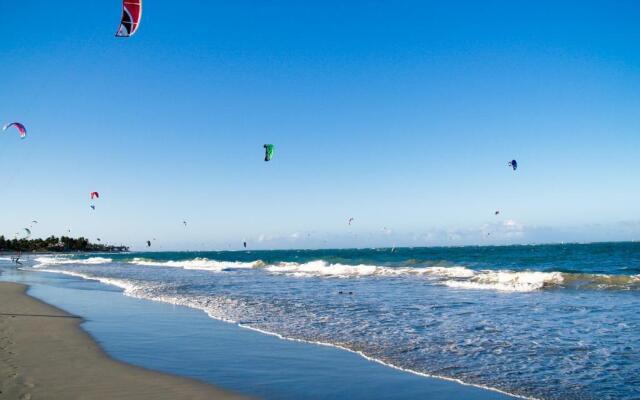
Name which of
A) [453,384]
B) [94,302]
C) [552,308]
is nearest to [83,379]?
[453,384]

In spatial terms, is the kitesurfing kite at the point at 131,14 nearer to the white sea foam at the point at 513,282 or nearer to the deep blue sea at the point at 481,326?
the deep blue sea at the point at 481,326

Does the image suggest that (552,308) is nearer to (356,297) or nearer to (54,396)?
(356,297)

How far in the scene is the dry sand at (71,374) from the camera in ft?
18.6

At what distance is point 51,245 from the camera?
520 feet

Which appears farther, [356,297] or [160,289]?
[160,289]

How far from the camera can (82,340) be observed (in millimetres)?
9055

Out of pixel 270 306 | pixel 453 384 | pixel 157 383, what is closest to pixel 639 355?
pixel 453 384

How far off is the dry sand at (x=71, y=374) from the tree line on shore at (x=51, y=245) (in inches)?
6159

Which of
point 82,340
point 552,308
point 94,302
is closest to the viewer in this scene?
point 82,340

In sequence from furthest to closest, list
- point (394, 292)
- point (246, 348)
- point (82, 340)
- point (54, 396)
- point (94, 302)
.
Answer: point (394, 292) → point (94, 302) → point (82, 340) → point (246, 348) → point (54, 396)

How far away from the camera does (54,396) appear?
5.50m

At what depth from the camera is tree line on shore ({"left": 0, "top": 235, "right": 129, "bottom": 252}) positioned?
144750mm

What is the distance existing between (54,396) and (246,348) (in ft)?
11.4

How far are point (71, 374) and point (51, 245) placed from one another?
17428cm
